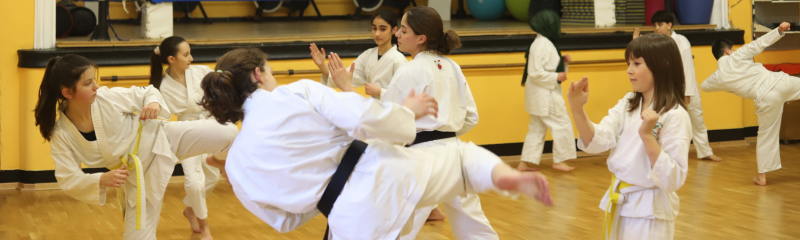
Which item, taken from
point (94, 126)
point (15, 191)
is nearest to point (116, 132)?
point (94, 126)

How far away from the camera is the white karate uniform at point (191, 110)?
5.43 meters

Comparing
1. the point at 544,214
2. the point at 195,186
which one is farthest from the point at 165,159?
the point at 544,214

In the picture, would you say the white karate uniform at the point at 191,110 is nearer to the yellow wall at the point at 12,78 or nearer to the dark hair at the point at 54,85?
the dark hair at the point at 54,85

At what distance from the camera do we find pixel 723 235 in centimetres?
528

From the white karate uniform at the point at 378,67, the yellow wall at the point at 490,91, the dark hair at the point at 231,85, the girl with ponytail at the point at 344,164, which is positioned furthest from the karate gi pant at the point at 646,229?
the yellow wall at the point at 490,91

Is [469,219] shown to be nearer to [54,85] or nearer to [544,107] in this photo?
[54,85]

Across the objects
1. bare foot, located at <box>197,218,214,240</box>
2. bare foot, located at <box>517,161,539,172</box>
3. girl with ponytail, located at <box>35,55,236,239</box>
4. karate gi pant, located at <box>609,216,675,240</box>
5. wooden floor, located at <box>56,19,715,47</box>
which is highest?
wooden floor, located at <box>56,19,715,47</box>

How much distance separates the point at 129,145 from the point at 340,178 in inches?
73.4

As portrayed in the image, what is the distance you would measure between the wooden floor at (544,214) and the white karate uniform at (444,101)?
98 centimetres

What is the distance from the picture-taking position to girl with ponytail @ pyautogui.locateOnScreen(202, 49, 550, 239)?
2750 mm

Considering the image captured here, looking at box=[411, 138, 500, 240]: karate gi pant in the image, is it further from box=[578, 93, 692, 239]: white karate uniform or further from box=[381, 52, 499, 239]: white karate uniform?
box=[578, 93, 692, 239]: white karate uniform

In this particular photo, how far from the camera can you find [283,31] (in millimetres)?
8742

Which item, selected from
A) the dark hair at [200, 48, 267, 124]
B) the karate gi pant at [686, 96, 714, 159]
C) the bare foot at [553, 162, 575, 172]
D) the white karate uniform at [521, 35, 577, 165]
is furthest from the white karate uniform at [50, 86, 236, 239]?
the karate gi pant at [686, 96, 714, 159]

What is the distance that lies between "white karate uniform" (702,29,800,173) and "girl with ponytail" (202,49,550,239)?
15.1ft
